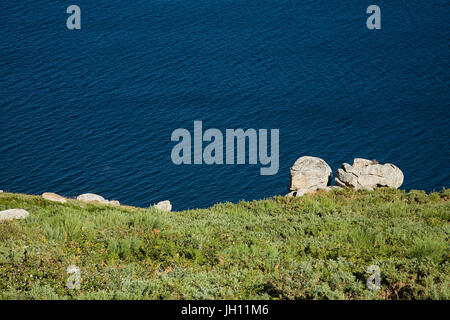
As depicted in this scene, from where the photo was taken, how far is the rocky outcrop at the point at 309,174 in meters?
42.3

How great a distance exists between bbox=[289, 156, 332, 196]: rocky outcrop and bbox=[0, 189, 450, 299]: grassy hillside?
18.3 m

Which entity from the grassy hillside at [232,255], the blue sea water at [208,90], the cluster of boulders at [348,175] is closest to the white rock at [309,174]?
the cluster of boulders at [348,175]

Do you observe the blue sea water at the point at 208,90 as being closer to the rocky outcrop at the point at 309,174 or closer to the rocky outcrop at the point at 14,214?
the rocky outcrop at the point at 309,174

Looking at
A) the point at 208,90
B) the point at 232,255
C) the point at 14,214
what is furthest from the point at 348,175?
the point at 208,90

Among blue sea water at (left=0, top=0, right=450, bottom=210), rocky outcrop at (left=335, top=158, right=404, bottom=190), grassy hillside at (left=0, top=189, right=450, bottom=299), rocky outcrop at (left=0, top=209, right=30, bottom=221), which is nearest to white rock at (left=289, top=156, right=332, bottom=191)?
rocky outcrop at (left=335, top=158, right=404, bottom=190)

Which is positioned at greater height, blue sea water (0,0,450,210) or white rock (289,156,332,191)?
blue sea water (0,0,450,210)

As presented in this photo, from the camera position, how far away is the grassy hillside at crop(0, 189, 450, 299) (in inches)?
486

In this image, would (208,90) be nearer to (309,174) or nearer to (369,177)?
(309,174)

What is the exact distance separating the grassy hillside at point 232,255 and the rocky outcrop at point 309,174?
18271 mm

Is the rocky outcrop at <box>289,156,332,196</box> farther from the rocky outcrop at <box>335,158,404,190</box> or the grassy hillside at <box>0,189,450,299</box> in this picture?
the grassy hillside at <box>0,189,450,299</box>

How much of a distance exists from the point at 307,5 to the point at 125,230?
79.2 meters

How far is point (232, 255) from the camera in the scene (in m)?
16.2

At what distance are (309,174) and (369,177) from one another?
16.4 ft
